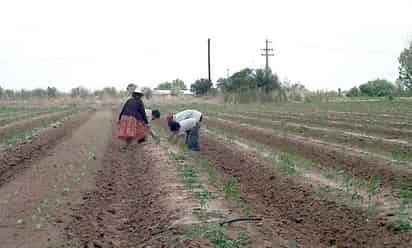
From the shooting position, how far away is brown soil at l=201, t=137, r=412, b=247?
7504 millimetres

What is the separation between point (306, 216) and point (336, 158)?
5866 millimetres

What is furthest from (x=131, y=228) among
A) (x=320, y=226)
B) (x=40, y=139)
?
(x=40, y=139)

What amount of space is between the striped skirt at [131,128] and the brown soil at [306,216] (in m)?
4.38

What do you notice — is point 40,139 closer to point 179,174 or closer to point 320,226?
point 179,174

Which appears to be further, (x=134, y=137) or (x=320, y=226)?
(x=134, y=137)

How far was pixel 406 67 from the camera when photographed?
7506 cm

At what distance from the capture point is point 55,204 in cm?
952

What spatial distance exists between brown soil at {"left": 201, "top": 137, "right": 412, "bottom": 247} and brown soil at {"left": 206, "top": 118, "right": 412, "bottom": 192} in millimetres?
1626

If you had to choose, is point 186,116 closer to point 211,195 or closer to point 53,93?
point 211,195

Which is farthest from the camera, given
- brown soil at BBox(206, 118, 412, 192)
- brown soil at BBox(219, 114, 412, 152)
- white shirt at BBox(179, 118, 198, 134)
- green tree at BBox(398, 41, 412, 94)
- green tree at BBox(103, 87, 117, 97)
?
green tree at BBox(103, 87, 117, 97)

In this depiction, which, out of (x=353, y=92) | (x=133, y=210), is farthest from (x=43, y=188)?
(x=353, y=92)

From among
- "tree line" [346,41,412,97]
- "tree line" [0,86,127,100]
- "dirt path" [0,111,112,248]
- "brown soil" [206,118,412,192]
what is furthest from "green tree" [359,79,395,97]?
"dirt path" [0,111,112,248]

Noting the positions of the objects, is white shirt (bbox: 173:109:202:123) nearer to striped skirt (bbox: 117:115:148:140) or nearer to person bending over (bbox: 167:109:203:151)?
person bending over (bbox: 167:109:203:151)

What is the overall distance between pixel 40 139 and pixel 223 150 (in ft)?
23.8
